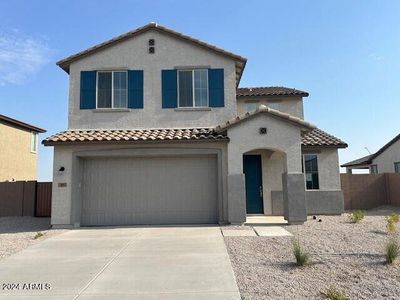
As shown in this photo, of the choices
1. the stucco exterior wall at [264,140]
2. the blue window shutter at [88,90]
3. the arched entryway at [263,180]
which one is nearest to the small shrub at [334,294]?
the stucco exterior wall at [264,140]

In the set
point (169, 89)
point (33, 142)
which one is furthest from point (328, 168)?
point (33, 142)

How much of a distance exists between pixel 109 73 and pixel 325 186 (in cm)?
1104

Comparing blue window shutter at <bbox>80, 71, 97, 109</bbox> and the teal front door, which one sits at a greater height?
blue window shutter at <bbox>80, 71, 97, 109</bbox>

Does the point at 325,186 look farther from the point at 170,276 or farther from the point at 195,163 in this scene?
the point at 170,276

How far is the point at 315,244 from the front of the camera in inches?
392

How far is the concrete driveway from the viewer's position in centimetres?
641

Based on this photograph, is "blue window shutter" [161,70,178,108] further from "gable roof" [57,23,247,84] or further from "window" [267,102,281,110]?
"window" [267,102,281,110]

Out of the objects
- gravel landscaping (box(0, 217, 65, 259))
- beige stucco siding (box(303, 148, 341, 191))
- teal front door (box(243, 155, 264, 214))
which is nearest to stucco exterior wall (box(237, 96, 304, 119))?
beige stucco siding (box(303, 148, 341, 191))

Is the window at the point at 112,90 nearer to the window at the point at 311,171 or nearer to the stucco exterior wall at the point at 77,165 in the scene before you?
the stucco exterior wall at the point at 77,165

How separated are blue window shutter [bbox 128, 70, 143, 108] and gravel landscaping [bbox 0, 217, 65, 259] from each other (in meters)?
5.81

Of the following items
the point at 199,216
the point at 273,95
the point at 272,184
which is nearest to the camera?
the point at 199,216

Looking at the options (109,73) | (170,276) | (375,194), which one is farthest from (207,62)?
(375,194)

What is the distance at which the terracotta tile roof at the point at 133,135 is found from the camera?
1399 cm

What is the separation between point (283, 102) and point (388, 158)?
9.83m
